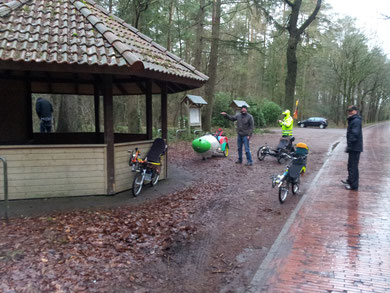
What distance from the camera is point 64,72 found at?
697 cm

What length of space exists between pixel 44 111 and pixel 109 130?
5291 millimetres

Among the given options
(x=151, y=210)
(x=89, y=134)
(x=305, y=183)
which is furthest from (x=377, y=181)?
(x=89, y=134)

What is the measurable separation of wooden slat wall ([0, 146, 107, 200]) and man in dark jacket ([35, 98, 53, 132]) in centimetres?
489

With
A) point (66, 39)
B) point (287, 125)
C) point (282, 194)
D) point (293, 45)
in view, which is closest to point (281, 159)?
point (287, 125)

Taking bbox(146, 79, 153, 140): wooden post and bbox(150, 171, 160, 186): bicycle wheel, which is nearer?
bbox(150, 171, 160, 186): bicycle wheel

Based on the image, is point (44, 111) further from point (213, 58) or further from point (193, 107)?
point (213, 58)

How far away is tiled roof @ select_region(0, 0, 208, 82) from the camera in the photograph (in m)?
5.66

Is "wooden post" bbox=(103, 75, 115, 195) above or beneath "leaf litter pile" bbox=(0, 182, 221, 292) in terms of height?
above

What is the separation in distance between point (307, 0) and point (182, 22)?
34.2 feet

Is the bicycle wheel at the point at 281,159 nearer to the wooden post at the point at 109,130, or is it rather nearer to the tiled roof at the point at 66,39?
the tiled roof at the point at 66,39

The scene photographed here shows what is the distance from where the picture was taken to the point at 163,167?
869 cm

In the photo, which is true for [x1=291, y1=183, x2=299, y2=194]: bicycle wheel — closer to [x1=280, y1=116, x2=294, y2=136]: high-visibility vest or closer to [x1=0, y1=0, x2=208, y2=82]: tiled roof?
[x1=0, y1=0, x2=208, y2=82]: tiled roof

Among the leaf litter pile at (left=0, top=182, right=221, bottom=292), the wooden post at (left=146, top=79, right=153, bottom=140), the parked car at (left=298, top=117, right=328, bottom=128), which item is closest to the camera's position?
the leaf litter pile at (left=0, top=182, right=221, bottom=292)

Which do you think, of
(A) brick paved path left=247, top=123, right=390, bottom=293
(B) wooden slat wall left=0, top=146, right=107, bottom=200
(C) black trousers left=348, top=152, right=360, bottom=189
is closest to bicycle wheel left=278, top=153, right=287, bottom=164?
(A) brick paved path left=247, top=123, right=390, bottom=293
